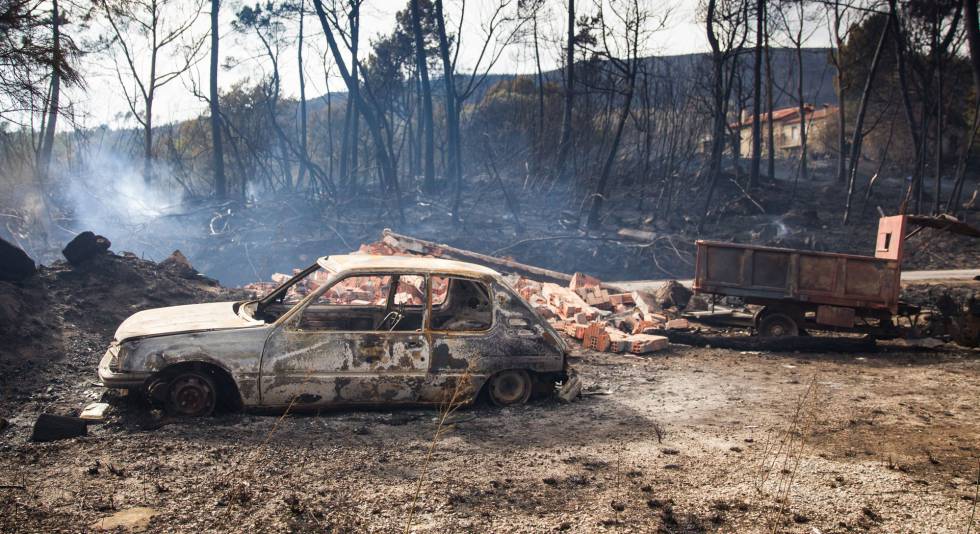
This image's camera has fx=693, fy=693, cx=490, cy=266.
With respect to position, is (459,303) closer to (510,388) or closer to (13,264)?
(510,388)

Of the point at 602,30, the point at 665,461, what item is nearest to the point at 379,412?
→ the point at 665,461

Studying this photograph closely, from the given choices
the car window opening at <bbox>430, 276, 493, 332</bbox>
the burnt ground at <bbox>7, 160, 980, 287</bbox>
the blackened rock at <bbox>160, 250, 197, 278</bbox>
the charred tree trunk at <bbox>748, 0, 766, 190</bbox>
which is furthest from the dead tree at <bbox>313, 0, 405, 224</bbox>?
the car window opening at <bbox>430, 276, 493, 332</bbox>

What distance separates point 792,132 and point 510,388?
177ft

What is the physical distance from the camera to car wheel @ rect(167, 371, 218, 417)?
5434 mm

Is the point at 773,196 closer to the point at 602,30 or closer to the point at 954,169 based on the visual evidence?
the point at 602,30

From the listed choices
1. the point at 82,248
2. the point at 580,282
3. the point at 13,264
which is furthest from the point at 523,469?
the point at 82,248

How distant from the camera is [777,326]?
37.9ft

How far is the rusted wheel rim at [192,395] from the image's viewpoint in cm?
543

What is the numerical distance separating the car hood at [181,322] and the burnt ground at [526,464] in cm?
65

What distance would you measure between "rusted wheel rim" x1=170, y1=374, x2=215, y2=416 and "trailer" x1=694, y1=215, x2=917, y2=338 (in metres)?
8.33

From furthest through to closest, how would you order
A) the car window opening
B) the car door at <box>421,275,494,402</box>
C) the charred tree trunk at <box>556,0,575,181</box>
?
1. the charred tree trunk at <box>556,0,575,181</box>
2. the car window opening
3. the car door at <box>421,275,494,402</box>

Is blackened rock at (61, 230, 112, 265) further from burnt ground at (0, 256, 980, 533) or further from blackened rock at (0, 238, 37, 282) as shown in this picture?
burnt ground at (0, 256, 980, 533)

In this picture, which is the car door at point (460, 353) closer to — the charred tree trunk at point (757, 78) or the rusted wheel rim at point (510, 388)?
the rusted wheel rim at point (510, 388)

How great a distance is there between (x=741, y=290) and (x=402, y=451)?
8.14m
